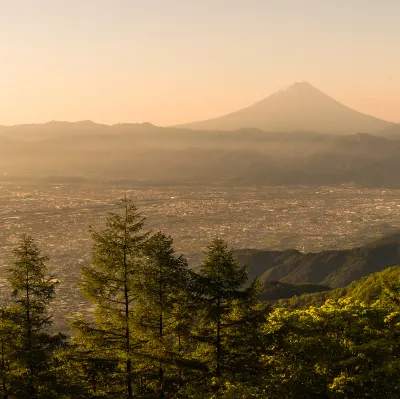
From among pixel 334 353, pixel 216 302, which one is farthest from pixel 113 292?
pixel 334 353

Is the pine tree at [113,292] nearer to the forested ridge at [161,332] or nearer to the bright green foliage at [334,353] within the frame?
the forested ridge at [161,332]

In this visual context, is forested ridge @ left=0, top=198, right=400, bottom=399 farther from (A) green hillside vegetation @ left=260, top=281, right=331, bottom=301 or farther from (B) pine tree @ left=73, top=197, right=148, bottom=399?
(A) green hillside vegetation @ left=260, top=281, right=331, bottom=301

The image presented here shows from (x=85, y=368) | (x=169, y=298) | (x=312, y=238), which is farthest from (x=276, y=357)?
(x=312, y=238)

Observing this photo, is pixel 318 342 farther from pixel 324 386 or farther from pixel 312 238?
pixel 312 238

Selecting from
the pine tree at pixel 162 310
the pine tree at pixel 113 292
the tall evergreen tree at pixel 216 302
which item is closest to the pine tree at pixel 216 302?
the tall evergreen tree at pixel 216 302

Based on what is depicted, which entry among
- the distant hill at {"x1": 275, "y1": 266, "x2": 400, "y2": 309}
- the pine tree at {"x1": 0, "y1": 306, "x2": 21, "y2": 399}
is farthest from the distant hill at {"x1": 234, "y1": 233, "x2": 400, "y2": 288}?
the pine tree at {"x1": 0, "y1": 306, "x2": 21, "y2": 399}
